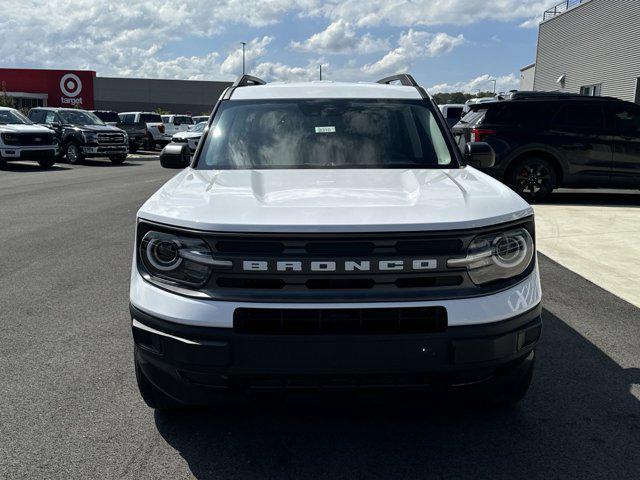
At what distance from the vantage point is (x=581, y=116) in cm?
1154

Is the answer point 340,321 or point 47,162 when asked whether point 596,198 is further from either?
point 47,162

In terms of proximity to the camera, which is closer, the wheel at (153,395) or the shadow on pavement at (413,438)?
the shadow on pavement at (413,438)

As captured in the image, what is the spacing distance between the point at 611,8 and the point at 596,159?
17.7m

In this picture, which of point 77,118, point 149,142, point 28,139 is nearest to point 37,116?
point 77,118

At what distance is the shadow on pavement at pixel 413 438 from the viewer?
2.80m

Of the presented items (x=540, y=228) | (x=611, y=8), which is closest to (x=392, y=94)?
(x=540, y=228)

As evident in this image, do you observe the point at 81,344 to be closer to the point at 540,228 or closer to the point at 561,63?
the point at 540,228

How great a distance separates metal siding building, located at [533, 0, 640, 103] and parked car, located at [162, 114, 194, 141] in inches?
762

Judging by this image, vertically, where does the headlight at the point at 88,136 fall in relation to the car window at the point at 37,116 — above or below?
below

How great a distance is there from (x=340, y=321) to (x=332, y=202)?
555 millimetres

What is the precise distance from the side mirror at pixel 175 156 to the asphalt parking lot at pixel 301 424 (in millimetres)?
1280

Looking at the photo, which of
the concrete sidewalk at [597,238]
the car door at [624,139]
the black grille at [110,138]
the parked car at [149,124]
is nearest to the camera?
the concrete sidewalk at [597,238]

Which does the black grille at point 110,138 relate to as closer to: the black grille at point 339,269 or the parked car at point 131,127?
the parked car at point 131,127

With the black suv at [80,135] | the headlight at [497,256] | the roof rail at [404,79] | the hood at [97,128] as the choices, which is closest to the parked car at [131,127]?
the black suv at [80,135]
